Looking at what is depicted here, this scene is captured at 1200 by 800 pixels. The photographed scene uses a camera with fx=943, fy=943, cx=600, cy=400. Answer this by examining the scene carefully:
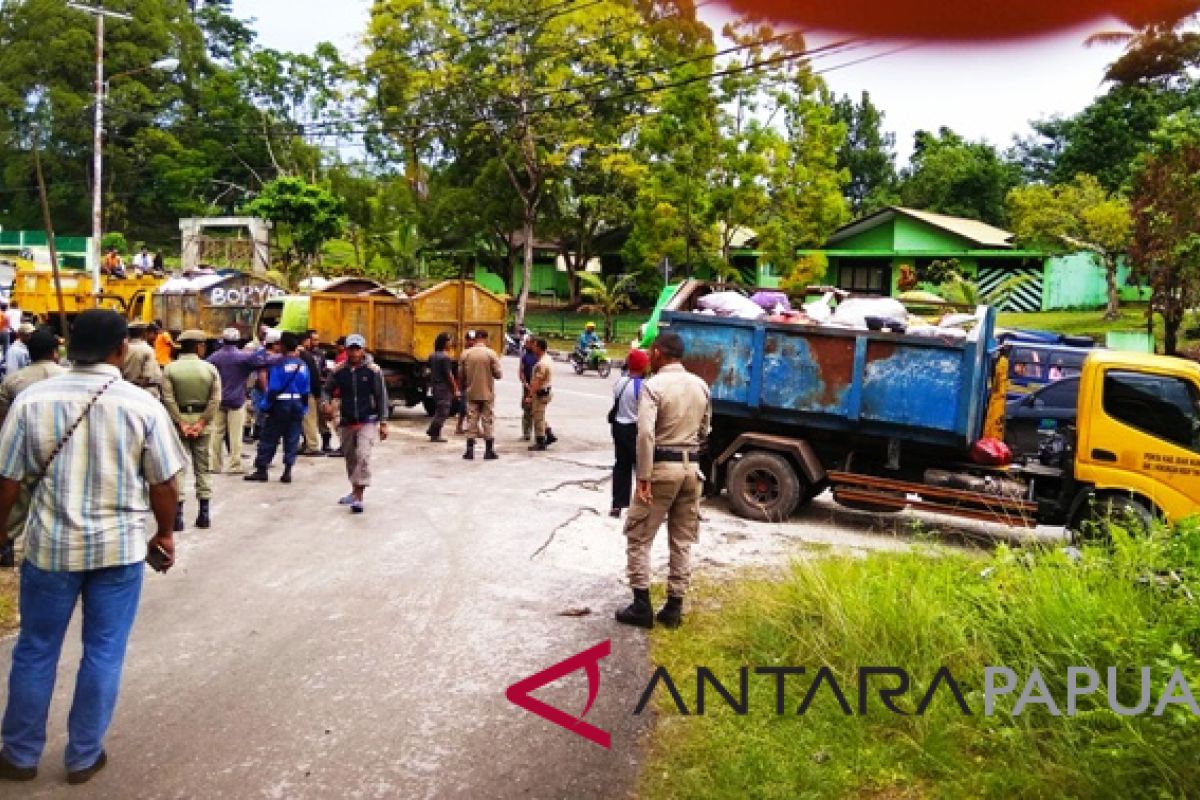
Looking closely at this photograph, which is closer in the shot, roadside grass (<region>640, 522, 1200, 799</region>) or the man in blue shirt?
roadside grass (<region>640, 522, 1200, 799</region>)

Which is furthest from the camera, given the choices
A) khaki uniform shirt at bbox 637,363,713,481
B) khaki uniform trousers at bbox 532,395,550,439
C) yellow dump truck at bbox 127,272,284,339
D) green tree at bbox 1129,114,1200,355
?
yellow dump truck at bbox 127,272,284,339

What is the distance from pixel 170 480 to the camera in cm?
391

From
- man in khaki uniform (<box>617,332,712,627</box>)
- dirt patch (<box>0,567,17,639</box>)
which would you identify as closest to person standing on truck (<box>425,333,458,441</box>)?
dirt patch (<box>0,567,17,639</box>)

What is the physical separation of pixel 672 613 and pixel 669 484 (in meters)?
0.82

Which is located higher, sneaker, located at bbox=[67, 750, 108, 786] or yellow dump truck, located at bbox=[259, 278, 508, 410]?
yellow dump truck, located at bbox=[259, 278, 508, 410]

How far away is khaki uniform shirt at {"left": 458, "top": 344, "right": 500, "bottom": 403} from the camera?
39.1 feet

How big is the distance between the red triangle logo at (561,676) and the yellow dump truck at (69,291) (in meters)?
16.6

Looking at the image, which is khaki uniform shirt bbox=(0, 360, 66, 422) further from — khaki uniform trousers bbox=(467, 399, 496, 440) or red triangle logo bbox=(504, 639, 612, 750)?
khaki uniform trousers bbox=(467, 399, 496, 440)

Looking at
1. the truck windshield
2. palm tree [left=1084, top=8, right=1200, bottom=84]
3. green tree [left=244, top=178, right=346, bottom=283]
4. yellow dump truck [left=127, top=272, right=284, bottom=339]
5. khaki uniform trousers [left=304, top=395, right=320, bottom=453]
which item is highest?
green tree [left=244, top=178, right=346, bottom=283]

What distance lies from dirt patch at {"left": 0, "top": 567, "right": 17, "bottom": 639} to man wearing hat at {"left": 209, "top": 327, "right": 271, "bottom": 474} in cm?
349

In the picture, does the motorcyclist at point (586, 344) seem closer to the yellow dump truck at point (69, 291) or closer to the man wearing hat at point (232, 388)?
the yellow dump truck at point (69, 291)

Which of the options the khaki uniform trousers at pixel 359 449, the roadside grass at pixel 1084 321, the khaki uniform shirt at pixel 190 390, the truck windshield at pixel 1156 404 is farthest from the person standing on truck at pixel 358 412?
the roadside grass at pixel 1084 321

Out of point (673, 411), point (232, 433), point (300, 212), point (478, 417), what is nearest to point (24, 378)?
point (232, 433)

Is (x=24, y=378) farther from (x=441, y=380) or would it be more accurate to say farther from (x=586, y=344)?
(x=586, y=344)
